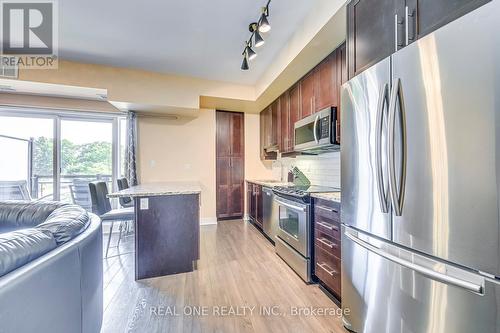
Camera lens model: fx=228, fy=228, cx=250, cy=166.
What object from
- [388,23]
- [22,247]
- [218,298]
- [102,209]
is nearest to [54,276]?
[22,247]

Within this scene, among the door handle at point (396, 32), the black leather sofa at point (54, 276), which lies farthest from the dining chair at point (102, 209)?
the door handle at point (396, 32)

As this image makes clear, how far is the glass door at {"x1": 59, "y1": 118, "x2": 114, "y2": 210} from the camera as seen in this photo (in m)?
4.08

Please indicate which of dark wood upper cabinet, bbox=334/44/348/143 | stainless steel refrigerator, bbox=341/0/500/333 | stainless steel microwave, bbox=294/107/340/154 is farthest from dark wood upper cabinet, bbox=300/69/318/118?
stainless steel refrigerator, bbox=341/0/500/333

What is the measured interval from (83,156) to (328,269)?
4452mm

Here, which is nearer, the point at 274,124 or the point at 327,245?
the point at 327,245

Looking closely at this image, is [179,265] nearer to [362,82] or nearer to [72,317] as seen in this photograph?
[72,317]

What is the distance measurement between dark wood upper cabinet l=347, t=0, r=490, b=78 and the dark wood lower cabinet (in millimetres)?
1135

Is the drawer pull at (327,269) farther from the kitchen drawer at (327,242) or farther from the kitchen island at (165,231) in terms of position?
the kitchen island at (165,231)

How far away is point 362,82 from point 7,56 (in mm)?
4316

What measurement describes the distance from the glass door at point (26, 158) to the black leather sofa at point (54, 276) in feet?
10.9

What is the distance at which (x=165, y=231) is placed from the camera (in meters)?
2.47

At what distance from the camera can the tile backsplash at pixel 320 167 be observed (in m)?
2.92

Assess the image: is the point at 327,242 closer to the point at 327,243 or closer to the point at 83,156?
the point at 327,243

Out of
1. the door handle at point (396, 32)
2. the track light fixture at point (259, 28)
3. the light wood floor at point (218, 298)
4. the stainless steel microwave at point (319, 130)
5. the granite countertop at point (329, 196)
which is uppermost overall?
the track light fixture at point (259, 28)
